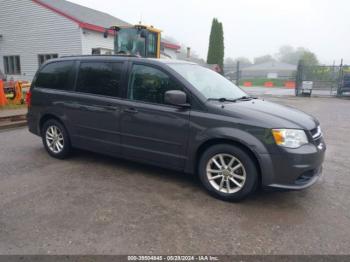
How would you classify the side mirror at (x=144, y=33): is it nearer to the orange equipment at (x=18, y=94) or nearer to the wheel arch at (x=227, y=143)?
the orange equipment at (x=18, y=94)

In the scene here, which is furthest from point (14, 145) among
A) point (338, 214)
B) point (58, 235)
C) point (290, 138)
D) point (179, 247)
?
point (338, 214)

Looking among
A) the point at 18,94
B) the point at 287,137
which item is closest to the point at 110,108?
the point at 287,137

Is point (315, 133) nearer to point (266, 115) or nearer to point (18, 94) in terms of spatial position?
point (266, 115)

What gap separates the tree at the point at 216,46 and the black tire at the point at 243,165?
2879 centimetres

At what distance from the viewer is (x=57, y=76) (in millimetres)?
5117

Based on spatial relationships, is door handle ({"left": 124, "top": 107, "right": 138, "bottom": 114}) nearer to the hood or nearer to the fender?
the fender

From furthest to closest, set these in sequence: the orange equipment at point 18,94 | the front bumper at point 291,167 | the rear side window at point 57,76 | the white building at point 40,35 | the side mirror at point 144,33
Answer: the white building at point 40,35 → the side mirror at point 144,33 → the orange equipment at point 18,94 → the rear side window at point 57,76 → the front bumper at point 291,167

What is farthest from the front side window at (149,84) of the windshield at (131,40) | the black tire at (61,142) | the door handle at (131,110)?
the windshield at (131,40)

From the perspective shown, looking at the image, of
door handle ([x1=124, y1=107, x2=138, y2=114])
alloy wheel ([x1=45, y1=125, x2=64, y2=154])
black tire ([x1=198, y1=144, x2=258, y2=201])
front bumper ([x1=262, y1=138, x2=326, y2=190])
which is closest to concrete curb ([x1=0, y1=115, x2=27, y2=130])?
alloy wheel ([x1=45, y1=125, x2=64, y2=154])

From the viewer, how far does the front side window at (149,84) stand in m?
4.02

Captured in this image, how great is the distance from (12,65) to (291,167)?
795 inches

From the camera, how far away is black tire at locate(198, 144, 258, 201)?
3.48m

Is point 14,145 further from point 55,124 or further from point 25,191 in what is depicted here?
point 25,191

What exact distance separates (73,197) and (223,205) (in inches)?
72.2
